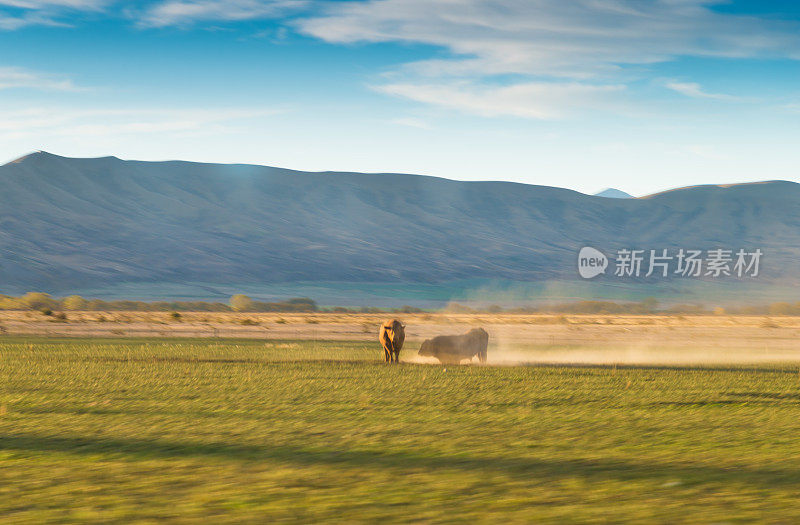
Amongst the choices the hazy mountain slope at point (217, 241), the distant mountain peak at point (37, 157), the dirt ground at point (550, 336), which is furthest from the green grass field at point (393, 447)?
the distant mountain peak at point (37, 157)

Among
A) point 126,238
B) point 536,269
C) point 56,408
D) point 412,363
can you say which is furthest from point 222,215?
point 56,408

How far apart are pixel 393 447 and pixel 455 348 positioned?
19.8 m

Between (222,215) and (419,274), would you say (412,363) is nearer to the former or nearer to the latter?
(419,274)

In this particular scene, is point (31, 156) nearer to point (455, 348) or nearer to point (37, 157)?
point (37, 157)

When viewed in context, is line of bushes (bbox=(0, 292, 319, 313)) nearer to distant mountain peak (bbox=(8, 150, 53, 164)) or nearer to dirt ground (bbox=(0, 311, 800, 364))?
dirt ground (bbox=(0, 311, 800, 364))

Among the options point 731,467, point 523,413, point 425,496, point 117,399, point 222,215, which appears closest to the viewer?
point 425,496

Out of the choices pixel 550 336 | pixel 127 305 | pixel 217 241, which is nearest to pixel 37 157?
pixel 217 241

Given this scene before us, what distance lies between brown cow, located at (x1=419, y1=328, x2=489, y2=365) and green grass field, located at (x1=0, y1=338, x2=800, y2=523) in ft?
24.2

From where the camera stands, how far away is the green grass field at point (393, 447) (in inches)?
358

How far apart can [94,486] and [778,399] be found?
50.8 feet

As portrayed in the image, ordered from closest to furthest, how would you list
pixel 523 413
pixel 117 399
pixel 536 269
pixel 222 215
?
pixel 523 413 < pixel 117 399 < pixel 536 269 < pixel 222 215

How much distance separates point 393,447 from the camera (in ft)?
42.7

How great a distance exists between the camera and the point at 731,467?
1135 centimetres

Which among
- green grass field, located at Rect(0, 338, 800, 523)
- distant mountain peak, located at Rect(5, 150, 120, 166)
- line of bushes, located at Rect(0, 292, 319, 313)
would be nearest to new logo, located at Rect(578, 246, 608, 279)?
line of bushes, located at Rect(0, 292, 319, 313)
